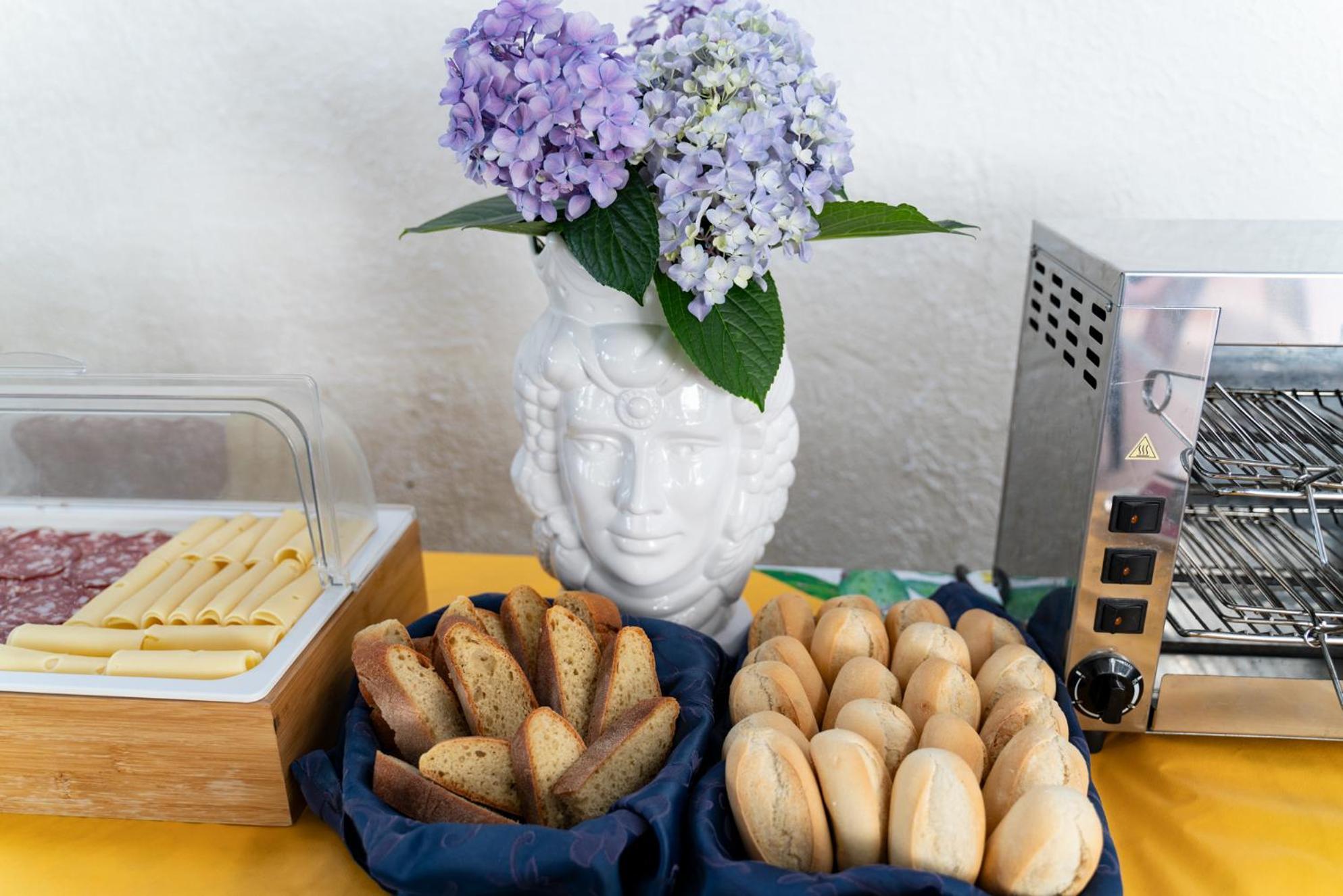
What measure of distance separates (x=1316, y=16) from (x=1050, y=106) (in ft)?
1.02

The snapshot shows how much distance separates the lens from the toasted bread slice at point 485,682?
2.40ft

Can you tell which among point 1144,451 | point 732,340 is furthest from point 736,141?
point 1144,451

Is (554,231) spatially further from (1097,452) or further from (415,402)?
(415,402)

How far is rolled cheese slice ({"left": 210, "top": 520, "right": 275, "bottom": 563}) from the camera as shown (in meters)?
0.93

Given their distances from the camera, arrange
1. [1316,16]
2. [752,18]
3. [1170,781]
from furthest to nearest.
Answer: [1316,16], [1170,781], [752,18]

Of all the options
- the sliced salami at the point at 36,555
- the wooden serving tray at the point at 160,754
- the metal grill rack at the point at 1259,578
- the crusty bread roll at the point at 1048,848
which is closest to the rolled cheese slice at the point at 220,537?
the sliced salami at the point at 36,555

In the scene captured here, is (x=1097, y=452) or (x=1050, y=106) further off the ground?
(x=1050, y=106)

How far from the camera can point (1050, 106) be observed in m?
1.20

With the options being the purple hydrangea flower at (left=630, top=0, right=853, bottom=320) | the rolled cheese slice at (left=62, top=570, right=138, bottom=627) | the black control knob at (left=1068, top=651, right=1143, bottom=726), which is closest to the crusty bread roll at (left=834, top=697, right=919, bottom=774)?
the black control knob at (left=1068, top=651, right=1143, bottom=726)

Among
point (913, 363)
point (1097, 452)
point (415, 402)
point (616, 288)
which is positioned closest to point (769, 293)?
point (616, 288)

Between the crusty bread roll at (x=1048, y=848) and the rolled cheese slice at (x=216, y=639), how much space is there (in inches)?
22.8

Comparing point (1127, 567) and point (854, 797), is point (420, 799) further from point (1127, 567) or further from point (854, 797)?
point (1127, 567)

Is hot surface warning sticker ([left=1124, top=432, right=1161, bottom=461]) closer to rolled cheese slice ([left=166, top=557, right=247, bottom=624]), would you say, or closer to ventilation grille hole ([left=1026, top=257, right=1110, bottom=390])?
ventilation grille hole ([left=1026, top=257, right=1110, bottom=390])

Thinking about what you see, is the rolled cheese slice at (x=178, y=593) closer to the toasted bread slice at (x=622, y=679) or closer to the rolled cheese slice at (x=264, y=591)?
the rolled cheese slice at (x=264, y=591)
